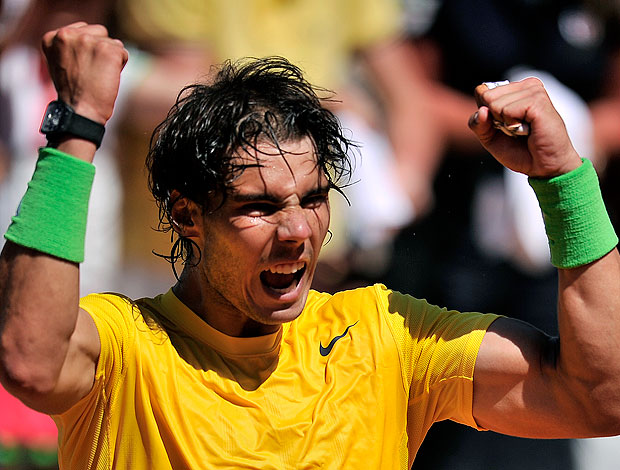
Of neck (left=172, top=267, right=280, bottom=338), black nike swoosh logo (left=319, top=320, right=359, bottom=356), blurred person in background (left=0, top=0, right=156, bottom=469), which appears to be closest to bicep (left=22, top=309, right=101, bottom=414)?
neck (left=172, top=267, right=280, bottom=338)

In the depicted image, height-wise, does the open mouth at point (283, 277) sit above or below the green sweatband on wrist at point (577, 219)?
below

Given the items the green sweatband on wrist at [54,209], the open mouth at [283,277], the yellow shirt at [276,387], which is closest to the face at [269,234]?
the open mouth at [283,277]

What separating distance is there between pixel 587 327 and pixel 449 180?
274 cm

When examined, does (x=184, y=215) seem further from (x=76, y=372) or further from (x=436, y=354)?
(x=436, y=354)

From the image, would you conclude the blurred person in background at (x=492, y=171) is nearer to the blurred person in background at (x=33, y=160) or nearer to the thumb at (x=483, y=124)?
the blurred person in background at (x=33, y=160)

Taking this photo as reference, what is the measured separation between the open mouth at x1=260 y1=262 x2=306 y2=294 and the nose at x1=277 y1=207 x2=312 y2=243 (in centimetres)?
9

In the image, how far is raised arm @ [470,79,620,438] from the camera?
239cm

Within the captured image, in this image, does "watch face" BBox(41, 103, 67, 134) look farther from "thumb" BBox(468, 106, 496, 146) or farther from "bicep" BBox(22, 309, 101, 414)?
"thumb" BBox(468, 106, 496, 146)

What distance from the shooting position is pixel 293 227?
2.43 metres

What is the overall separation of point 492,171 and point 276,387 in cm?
275

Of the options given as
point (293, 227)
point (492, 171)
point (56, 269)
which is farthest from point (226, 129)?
point (492, 171)

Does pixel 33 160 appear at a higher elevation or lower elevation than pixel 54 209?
lower

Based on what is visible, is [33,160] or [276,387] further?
[33,160]

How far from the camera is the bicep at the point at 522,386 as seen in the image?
2482 millimetres
